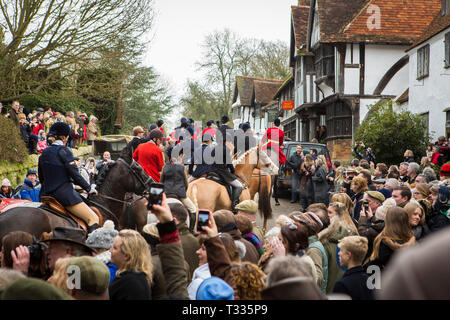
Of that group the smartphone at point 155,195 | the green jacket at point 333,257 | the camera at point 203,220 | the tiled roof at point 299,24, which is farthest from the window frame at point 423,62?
the smartphone at point 155,195

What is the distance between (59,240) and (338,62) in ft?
85.9

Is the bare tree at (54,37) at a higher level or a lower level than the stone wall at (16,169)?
higher

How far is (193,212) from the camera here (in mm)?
9578

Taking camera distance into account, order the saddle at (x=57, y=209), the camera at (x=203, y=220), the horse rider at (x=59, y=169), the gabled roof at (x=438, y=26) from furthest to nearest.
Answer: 1. the gabled roof at (x=438, y=26)
2. the horse rider at (x=59, y=169)
3. the saddle at (x=57, y=209)
4. the camera at (x=203, y=220)

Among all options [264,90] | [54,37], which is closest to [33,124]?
[54,37]

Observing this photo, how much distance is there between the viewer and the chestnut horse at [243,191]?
982cm

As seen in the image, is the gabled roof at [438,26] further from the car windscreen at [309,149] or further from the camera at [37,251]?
the camera at [37,251]

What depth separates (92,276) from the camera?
309cm

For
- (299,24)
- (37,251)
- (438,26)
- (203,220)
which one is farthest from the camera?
(299,24)

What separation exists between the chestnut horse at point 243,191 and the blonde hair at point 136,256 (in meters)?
6.03

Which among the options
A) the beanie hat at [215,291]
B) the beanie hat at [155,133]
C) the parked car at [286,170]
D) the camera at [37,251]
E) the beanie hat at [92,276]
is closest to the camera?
the beanie hat at [215,291]

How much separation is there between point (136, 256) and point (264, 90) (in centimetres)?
5595

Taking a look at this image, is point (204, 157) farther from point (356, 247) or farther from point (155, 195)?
point (155, 195)
